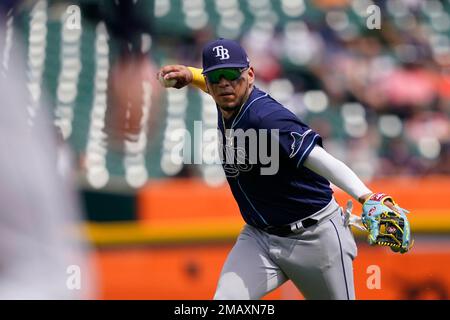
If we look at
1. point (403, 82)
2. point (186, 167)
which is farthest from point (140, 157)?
point (403, 82)

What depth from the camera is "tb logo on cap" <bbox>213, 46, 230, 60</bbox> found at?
3.71m

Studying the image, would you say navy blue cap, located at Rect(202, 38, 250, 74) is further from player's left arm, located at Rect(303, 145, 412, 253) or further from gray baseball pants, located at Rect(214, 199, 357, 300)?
gray baseball pants, located at Rect(214, 199, 357, 300)

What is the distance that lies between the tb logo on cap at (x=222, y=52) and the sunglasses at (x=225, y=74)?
6 cm

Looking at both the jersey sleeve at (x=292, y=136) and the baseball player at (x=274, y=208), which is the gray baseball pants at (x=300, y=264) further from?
the jersey sleeve at (x=292, y=136)

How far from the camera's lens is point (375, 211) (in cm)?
347

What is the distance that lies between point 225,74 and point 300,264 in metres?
0.87

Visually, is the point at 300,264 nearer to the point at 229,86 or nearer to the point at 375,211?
the point at 375,211

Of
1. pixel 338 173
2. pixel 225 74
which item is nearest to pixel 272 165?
pixel 338 173

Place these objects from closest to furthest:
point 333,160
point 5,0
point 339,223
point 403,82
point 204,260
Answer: point 333,160 → point 339,223 → point 204,260 → point 5,0 → point 403,82

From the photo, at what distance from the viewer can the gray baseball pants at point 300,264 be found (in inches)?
150
